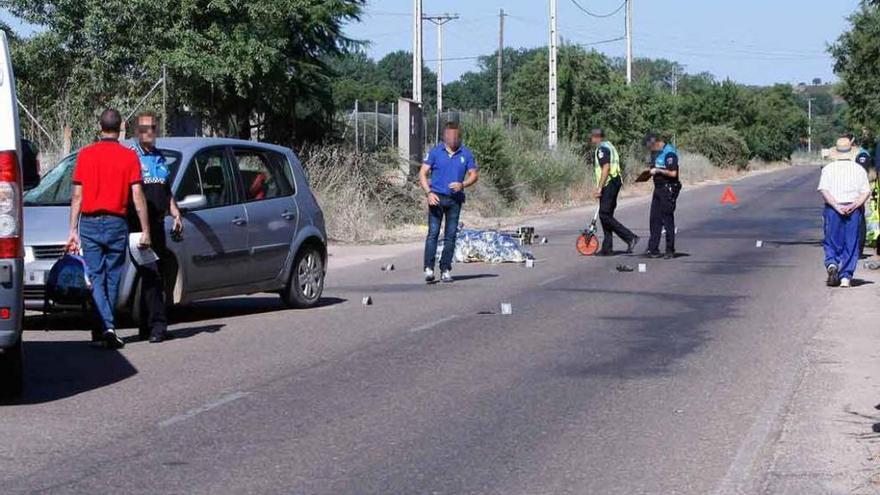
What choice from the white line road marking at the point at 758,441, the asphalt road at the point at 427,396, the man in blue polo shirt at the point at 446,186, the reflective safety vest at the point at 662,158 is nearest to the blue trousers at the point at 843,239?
the asphalt road at the point at 427,396

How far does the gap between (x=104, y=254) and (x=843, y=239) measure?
935 centimetres

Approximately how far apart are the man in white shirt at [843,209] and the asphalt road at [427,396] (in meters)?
0.72

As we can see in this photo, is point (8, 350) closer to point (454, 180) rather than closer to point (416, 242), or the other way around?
point (454, 180)

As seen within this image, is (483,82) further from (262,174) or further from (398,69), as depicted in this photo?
(262,174)

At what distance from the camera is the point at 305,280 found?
566 inches

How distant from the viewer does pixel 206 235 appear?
12.8 m

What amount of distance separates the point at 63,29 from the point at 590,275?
1047 centimetres

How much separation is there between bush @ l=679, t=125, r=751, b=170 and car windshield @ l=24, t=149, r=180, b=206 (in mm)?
68582

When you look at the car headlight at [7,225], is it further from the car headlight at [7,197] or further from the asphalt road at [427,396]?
the asphalt road at [427,396]

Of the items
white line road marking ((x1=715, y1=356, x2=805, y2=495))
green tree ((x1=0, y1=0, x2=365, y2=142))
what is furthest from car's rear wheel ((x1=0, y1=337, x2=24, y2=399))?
green tree ((x1=0, y1=0, x2=365, y2=142))

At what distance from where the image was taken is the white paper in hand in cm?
1148

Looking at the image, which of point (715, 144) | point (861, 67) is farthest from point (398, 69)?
point (861, 67)

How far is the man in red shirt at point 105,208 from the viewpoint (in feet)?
36.2

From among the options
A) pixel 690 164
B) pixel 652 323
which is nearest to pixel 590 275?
pixel 652 323
